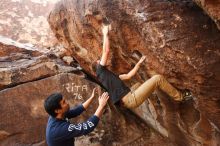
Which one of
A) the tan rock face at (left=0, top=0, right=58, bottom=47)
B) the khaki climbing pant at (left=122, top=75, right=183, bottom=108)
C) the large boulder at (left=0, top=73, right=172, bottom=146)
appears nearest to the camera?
the khaki climbing pant at (left=122, top=75, right=183, bottom=108)

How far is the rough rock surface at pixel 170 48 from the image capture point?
511 cm

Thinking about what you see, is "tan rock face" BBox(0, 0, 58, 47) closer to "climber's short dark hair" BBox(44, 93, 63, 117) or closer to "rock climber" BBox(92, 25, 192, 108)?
"rock climber" BBox(92, 25, 192, 108)

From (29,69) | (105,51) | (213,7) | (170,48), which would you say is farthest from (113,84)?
(29,69)

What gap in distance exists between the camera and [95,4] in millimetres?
5984

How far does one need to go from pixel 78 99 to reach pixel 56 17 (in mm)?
1833

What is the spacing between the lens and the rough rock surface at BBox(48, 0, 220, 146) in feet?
16.8

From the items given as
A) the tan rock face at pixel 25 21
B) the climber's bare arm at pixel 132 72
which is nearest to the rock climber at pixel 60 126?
the climber's bare arm at pixel 132 72

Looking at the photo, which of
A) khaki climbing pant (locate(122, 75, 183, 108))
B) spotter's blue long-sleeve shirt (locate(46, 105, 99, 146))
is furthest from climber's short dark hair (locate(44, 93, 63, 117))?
khaki climbing pant (locate(122, 75, 183, 108))

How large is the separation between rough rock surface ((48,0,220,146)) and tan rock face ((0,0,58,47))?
14.1 meters

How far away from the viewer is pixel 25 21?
22.9m

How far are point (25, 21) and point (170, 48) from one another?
62.5ft

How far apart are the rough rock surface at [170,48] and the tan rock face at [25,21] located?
46.1 ft

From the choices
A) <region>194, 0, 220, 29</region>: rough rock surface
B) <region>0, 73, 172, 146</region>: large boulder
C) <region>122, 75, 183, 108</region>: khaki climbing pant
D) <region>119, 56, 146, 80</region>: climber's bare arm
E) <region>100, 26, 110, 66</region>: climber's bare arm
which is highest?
<region>194, 0, 220, 29</region>: rough rock surface

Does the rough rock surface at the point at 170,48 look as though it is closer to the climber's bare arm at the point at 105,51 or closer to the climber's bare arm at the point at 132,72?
the climber's bare arm at the point at 132,72
